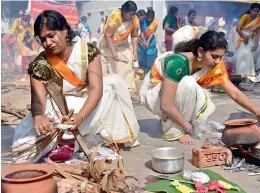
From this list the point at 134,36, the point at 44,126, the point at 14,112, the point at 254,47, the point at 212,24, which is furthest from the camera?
the point at 212,24

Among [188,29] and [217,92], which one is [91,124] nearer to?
[188,29]

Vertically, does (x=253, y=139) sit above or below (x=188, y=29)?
below

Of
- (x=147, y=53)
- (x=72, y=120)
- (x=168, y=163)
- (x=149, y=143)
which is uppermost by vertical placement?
(x=147, y=53)

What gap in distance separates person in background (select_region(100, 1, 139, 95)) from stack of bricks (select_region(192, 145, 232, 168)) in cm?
399

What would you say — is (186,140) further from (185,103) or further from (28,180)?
(28,180)

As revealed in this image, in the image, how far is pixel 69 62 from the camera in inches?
155

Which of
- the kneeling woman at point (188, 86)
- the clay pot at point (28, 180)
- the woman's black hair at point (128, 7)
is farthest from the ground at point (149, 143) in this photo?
the woman's black hair at point (128, 7)

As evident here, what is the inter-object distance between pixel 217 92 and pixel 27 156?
494 centimetres

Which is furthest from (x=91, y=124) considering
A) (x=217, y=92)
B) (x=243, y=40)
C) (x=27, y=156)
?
(x=243, y=40)

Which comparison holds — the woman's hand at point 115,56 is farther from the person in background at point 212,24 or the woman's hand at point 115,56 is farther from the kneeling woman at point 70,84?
the person in background at point 212,24

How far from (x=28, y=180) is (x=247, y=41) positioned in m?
8.05

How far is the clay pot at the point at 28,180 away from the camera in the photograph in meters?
2.53

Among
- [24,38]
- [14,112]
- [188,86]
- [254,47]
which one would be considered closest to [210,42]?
[188,86]

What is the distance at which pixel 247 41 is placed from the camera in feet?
31.7
